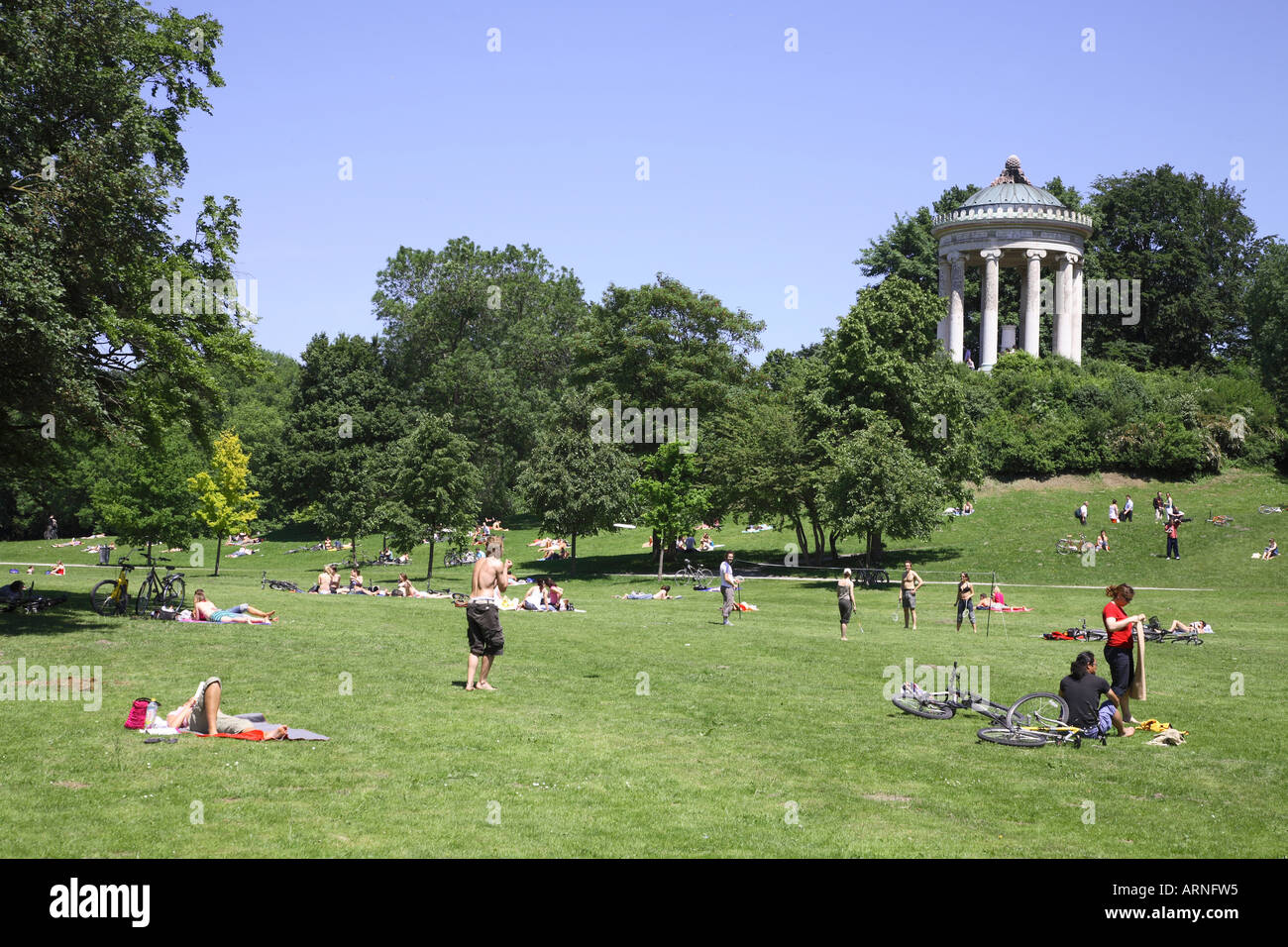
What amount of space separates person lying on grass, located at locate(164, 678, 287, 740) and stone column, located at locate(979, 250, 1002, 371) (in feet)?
218

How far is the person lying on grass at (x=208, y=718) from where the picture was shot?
43.2ft

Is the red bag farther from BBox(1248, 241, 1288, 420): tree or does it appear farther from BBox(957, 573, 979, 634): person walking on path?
BBox(1248, 241, 1288, 420): tree

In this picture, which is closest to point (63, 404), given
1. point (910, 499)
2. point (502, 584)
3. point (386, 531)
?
point (502, 584)

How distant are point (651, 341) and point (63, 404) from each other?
44.2 meters

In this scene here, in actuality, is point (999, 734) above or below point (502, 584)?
below

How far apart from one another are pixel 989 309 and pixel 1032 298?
120 inches

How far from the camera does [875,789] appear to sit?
37.8ft

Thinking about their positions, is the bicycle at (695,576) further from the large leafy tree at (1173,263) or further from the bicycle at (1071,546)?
the large leafy tree at (1173,263)

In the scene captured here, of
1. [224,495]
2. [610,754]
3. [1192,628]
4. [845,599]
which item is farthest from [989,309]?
[610,754]

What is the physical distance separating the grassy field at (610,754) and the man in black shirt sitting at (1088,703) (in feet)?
1.28

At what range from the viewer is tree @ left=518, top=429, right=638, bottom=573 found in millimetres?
52125

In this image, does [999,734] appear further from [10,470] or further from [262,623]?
[10,470]

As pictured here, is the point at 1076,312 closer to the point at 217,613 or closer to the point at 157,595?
the point at 157,595

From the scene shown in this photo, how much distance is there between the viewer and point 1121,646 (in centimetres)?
1587
